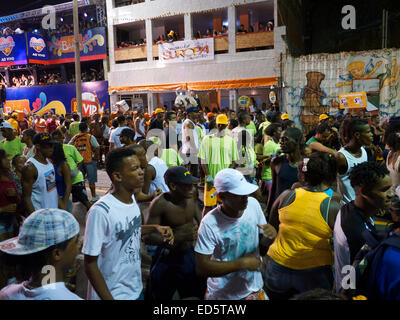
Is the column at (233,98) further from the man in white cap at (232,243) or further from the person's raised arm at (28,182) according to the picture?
the man in white cap at (232,243)

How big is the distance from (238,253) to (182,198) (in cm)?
91

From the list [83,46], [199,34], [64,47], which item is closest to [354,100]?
[199,34]

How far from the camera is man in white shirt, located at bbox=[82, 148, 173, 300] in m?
2.33

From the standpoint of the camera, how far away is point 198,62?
2150cm

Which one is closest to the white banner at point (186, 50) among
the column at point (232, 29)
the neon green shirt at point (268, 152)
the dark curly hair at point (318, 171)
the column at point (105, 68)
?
the column at point (232, 29)

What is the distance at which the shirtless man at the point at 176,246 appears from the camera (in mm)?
3135

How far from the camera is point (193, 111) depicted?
875 centimetres

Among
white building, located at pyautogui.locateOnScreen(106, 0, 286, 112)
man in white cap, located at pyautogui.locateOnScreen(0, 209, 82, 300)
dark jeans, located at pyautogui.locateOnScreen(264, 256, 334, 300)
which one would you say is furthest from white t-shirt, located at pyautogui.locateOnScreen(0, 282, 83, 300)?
white building, located at pyautogui.locateOnScreen(106, 0, 286, 112)

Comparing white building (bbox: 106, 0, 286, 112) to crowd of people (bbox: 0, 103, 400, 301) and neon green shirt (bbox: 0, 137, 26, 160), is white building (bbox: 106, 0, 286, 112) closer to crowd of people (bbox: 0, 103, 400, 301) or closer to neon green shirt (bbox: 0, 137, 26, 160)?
neon green shirt (bbox: 0, 137, 26, 160)

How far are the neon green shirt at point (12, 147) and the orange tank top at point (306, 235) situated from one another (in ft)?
20.9

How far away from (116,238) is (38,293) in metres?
0.80

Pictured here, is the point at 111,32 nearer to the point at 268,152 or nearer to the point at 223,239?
the point at 268,152

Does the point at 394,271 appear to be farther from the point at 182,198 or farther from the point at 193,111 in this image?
the point at 193,111

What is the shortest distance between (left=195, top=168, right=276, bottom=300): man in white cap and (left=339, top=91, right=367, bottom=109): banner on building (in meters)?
9.04
